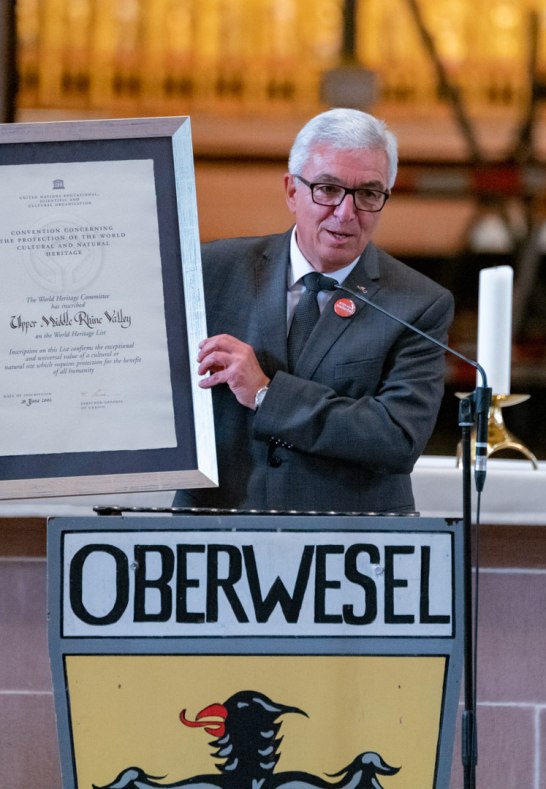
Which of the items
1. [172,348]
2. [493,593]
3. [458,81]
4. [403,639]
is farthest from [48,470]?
[458,81]

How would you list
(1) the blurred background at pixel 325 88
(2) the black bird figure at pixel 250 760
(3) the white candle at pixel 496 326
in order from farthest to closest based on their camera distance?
(1) the blurred background at pixel 325 88 < (3) the white candle at pixel 496 326 < (2) the black bird figure at pixel 250 760

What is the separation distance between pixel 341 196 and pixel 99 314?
0.33 metres

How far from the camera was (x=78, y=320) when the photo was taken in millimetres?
1386

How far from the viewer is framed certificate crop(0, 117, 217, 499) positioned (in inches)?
54.2

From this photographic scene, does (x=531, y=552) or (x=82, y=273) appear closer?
(x=82, y=273)

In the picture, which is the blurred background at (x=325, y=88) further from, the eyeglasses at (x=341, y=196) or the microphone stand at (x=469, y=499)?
the microphone stand at (x=469, y=499)

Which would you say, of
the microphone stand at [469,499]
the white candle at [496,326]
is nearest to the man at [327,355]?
the microphone stand at [469,499]

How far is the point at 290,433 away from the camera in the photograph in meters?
1.36

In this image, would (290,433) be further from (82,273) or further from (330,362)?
(82,273)

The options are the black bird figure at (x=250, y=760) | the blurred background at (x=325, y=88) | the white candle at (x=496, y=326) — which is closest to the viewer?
the black bird figure at (x=250, y=760)

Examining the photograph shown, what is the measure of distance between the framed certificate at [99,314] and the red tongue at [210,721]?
0.29 metres

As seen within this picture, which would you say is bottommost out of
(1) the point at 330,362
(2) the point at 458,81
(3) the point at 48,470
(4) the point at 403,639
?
(4) the point at 403,639

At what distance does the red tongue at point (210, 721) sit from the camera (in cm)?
120

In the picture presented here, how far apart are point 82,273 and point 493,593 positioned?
0.94 m
